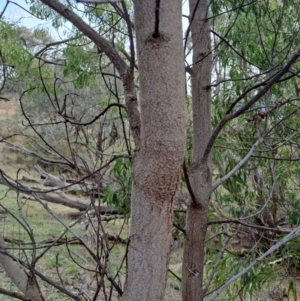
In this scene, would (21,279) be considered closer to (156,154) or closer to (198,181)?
(198,181)

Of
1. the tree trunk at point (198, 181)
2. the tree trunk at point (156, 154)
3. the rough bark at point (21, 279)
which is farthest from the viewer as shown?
the tree trunk at point (198, 181)

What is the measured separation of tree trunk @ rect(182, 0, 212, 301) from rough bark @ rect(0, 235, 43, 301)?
45 cm

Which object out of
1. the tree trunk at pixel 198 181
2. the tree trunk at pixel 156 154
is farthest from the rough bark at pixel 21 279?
the tree trunk at pixel 156 154

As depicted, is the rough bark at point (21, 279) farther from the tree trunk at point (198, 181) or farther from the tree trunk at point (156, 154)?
the tree trunk at point (156, 154)

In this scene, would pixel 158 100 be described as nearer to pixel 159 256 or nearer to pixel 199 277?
pixel 159 256

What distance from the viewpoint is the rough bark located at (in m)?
1.12

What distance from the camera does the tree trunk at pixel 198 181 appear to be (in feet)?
4.08

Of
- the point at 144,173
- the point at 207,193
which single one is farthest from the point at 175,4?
the point at 207,193

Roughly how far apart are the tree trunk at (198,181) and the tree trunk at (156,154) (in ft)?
1.81

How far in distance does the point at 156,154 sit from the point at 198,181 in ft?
2.25

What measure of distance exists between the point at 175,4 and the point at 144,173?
0.95ft

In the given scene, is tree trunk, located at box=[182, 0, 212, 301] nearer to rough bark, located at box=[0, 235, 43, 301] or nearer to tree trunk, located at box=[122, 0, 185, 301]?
rough bark, located at box=[0, 235, 43, 301]

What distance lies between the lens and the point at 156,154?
0.63 meters

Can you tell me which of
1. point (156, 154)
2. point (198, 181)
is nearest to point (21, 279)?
point (198, 181)
